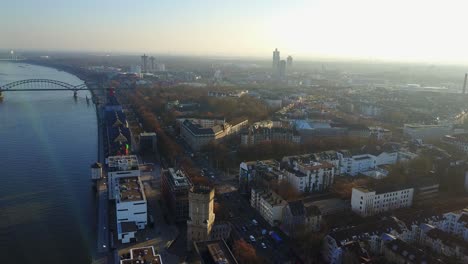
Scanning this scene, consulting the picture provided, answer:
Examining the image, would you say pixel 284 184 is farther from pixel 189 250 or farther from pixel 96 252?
pixel 96 252

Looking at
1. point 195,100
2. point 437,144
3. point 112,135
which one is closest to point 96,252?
point 112,135

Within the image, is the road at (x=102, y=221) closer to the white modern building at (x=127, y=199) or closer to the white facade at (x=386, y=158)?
the white modern building at (x=127, y=199)

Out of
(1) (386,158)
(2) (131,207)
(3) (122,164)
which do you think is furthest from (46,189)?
(1) (386,158)

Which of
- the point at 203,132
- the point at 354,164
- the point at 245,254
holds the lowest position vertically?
the point at 245,254

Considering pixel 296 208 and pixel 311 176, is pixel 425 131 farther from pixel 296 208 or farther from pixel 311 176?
pixel 296 208

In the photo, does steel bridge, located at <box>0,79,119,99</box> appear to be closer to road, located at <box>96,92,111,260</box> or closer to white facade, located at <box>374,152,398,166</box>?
road, located at <box>96,92,111,260</box>

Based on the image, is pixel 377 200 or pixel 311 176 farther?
pixel 311 176
